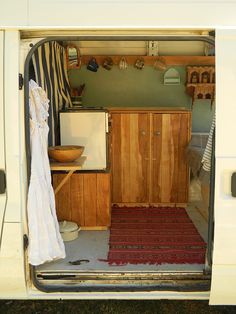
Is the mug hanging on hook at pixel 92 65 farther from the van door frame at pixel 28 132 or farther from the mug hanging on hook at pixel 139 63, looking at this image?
the van door frame at pixel 28 132

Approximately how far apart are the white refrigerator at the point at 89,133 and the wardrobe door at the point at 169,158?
1149 mm

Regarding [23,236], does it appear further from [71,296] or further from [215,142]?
[215,142]

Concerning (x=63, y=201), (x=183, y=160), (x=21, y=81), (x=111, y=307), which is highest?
(x=21, y=81)

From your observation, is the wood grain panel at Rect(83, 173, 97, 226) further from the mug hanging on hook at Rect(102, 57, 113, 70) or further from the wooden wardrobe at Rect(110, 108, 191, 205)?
the mug hanging on hook at Rect(102, 57, 113, 70)

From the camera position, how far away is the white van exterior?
2.43 metres

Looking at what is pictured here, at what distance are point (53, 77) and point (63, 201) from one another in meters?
1.58

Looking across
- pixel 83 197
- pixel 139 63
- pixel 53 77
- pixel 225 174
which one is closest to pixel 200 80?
pixel 139 63

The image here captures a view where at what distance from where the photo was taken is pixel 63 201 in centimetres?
451

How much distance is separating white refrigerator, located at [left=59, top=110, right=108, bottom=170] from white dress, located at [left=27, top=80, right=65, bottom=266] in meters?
1.17

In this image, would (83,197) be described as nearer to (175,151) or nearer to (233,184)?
(175,151)

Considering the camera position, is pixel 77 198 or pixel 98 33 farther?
pixel 77 198

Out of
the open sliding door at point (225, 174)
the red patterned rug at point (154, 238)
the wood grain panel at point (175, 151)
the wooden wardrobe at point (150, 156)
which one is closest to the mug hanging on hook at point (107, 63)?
the wooden wardrobe at point (150, 156)

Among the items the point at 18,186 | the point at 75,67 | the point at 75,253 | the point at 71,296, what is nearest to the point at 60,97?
the point at 75,67

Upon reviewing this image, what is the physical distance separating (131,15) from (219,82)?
0.75 metres
